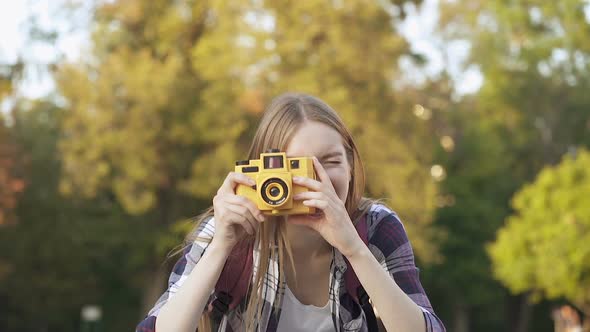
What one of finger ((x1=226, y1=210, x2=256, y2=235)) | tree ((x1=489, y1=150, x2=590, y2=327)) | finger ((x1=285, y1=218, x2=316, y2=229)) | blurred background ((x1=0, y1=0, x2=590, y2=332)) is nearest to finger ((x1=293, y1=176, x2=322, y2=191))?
finger ((x1=285, y1=218, x2=316, y2=229))

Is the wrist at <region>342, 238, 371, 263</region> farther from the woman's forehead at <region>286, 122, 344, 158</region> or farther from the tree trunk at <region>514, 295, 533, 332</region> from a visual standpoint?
the tree trunk at <region>514, 295, 533, 332</region>

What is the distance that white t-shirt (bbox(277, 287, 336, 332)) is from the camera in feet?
10.2

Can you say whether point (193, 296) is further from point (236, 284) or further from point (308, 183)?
point (308, 183)

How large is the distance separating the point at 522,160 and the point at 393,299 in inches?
1523

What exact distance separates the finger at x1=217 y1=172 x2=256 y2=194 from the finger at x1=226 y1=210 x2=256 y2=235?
8 cm

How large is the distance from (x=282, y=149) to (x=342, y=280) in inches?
20.8

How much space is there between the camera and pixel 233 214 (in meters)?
3.02

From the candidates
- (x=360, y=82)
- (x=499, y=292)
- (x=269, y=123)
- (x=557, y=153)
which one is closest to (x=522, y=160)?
(x=557, y=153)

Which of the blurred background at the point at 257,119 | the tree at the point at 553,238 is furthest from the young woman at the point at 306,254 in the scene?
the tree at the point at 553,238

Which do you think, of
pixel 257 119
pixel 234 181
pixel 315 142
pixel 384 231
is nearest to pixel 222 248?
pixel 234 181

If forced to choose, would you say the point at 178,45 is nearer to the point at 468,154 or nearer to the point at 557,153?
the point at 468,154

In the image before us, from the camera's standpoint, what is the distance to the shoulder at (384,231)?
3188 mm

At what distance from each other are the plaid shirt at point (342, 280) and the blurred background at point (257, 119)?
44.9 feet

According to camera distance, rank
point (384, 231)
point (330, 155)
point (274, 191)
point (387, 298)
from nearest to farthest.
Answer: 1. point (387, 298)
2. point (274, 191)
3. point (330, 155)
4. point (384, 231)
